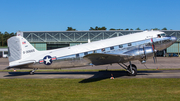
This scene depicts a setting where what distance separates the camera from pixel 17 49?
731 inches

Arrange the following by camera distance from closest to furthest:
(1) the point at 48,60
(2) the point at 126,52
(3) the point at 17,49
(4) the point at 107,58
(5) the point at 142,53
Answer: (4) the point at 107,58 → (5) the point at 142,53 → (2) the point at 126,52 → (1) the point at 48,60 → (3) the point at 17,49

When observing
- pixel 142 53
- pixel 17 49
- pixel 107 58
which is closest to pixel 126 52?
pixel 142 53

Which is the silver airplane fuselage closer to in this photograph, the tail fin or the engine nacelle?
the engine nacelle

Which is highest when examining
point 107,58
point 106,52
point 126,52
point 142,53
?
point 106,52

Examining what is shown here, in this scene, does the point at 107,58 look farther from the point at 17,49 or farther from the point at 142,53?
the point at 17,49

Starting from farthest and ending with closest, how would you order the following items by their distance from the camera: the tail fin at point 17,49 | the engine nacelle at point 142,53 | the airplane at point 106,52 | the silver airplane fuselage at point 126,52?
the tail fin at point 17,49 → the airplane at point 106,52 → the silver airplane fuselage at point 126,52 → the engine nacelle at point 142,53

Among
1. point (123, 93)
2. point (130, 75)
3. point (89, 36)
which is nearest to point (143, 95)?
point (123, 93)

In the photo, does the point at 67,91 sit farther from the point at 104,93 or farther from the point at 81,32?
the point at 81,32

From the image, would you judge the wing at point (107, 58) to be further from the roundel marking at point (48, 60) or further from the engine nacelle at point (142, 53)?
the roundel marking at point (48, 60)

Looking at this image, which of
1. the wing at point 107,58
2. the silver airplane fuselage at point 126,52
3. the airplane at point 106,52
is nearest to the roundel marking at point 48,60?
the airplane at point 106,52

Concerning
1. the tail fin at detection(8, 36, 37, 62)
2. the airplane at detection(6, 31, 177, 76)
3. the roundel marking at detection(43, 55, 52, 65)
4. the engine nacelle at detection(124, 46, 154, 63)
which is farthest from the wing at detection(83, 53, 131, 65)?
the tail fin at detection(8, 36, 37, 62)

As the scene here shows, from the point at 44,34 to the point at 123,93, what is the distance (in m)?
45.7

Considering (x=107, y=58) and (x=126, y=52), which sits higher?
(x=126, y=52)

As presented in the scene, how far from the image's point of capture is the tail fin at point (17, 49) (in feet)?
60.0
